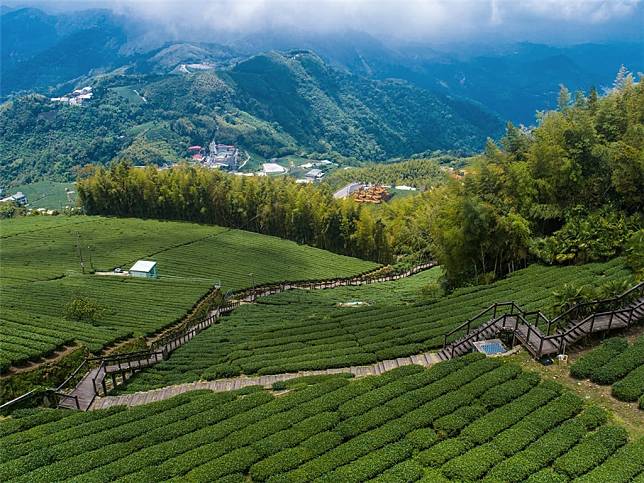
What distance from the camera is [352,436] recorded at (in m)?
15.1

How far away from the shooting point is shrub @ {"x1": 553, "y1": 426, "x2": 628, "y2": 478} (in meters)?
12.6

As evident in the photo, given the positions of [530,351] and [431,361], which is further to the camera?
[431,361]

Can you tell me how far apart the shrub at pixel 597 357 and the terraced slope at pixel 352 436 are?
1621 millimetres

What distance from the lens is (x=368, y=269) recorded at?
68.4 metres

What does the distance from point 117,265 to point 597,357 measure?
54070mm

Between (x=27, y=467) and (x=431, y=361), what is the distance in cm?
1650

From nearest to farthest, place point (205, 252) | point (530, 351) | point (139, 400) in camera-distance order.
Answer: point (530, 351), point (139, 400), point (205, 252)

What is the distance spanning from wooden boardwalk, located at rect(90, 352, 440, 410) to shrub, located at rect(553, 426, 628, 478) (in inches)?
312

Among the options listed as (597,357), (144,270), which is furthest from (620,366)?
(144,270)

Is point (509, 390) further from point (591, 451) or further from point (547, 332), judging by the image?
point (547, 332)

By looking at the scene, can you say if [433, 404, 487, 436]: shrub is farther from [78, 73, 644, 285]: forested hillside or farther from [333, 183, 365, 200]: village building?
Result: [333, 183, 365, 200]: village building

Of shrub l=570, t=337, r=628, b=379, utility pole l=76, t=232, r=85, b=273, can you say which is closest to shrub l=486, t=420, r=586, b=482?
shrub l=570, t=337, r=628, b=379

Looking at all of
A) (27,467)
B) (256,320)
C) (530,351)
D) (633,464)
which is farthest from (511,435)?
(256,320)

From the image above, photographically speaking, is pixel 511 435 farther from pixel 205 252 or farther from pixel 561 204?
pixel 205 252
